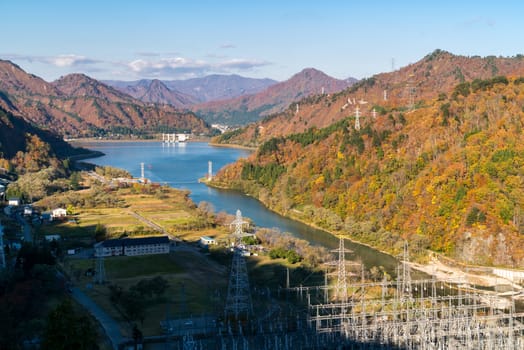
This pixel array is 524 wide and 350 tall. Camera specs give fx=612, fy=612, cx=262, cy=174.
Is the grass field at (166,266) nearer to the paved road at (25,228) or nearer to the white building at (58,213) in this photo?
the paved road at (25,228)

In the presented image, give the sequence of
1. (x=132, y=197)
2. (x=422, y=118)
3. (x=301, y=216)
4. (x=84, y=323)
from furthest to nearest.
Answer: (x=132, y=197)
(x=422, y=118)
(x=301, y=216)
(x=84, y=323)

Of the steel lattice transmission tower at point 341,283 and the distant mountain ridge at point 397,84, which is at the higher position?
the distant mountain ridge at point 397,84

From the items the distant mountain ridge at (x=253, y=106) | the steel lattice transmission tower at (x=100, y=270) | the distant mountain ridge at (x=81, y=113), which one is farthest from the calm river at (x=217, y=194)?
the distant mountain ridge at (x=253, y=106)

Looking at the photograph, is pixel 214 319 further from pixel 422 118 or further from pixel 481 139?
pixel 422 118

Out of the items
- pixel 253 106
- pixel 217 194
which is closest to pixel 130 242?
pixel 217 194

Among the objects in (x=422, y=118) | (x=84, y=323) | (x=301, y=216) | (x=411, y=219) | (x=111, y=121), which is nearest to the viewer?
(x=84, y=323)

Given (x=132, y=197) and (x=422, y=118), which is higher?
(x=422, y=118)

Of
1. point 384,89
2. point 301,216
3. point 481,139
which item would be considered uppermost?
point 384,89

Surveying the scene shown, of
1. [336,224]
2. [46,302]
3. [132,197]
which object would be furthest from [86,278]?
[132,197]
